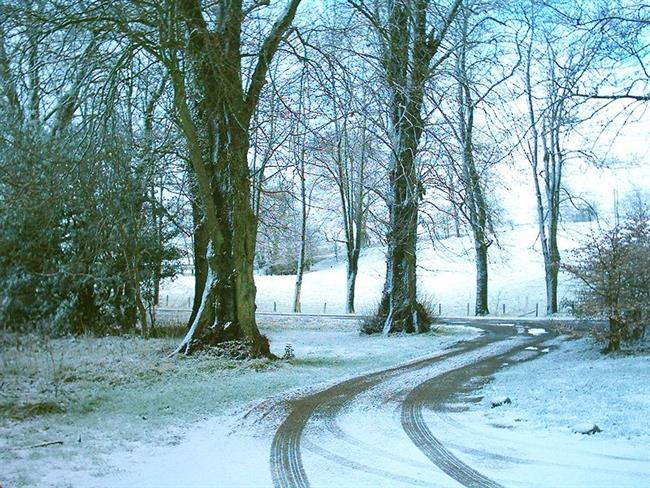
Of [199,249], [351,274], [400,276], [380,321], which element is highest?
[351,274]

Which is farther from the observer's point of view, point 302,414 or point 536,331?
point 536,331

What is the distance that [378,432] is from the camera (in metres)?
7.03

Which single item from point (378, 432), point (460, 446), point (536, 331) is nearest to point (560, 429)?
point (460, 446)

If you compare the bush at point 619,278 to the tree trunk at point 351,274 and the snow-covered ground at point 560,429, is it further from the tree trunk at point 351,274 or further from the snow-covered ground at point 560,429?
the tree trunk at point 351,274

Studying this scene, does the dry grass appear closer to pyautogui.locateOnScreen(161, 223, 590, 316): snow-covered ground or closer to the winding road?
the winding road

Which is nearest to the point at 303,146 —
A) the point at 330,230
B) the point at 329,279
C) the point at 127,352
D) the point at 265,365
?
the point at 265,365

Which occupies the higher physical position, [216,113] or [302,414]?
[216,113]

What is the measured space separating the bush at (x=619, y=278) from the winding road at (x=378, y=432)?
249 centimetres

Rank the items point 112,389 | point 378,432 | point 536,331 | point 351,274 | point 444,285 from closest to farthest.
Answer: point 378,432 < point 112,389 < point 536,331 < point 351,274 < point 444,285

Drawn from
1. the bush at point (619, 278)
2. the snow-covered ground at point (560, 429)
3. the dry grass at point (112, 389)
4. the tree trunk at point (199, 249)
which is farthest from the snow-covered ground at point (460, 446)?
the tree trunk at point (199, 249)

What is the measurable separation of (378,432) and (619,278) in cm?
798

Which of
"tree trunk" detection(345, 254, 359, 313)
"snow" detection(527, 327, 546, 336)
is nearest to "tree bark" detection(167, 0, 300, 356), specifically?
"snow" detection(527, 327, 546, 336)

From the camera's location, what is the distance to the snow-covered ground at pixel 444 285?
44.7 meters

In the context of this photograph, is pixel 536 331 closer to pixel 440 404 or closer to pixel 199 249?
pixel 199 249
